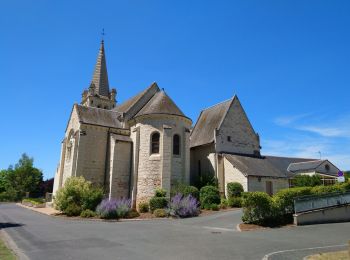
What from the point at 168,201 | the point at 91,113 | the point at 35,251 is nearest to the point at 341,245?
the point at 35,251

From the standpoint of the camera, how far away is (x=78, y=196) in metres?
23.8

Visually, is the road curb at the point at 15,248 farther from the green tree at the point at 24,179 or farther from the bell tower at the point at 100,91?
the green tree at the point at 24,179

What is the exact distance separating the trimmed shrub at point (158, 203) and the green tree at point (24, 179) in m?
42.7

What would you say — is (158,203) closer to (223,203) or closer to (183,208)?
(183,208)

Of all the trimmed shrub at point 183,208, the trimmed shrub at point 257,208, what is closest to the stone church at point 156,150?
the trimmed shrub at point 183,208

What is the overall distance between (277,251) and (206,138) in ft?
72.9

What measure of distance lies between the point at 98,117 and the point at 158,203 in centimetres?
1176

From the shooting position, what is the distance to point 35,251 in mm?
9656

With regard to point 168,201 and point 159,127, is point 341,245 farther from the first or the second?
point 159,127

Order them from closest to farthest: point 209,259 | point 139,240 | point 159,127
Result: point 209,259, point 139,240, point 159,127

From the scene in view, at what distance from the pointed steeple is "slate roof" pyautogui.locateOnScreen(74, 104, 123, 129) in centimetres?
1474

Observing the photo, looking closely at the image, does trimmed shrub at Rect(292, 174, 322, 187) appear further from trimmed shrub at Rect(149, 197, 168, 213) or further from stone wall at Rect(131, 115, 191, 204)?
trimmed shrub at Rect(149, 197, 168, 213)

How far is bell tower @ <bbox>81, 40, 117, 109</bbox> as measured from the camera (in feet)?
144

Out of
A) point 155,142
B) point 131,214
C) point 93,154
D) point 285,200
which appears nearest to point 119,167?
point 93,154
